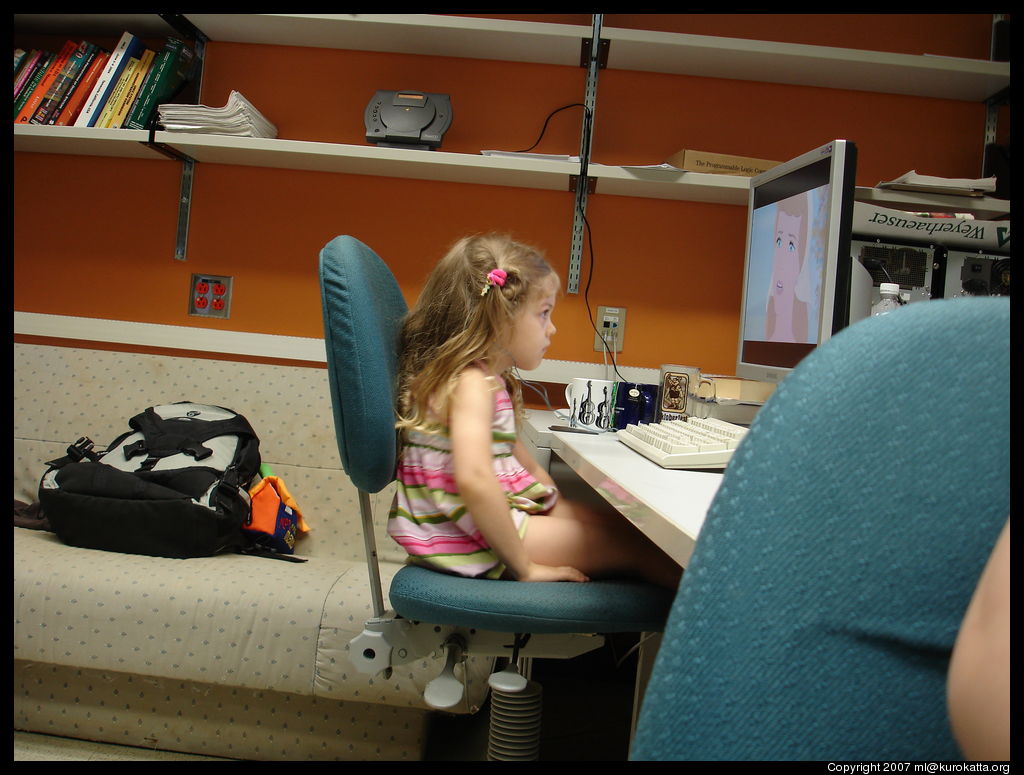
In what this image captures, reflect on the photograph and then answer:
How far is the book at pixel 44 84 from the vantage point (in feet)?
6.93

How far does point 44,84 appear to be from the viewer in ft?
7.02

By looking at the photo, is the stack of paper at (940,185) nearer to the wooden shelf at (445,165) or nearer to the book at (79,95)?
the wooden shelf at (445,165)

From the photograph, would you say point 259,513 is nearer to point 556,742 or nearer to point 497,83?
point 556,742

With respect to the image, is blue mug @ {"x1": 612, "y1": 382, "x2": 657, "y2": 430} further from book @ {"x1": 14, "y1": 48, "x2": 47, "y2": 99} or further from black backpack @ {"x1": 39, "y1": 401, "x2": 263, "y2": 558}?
book @ {"x1": 14, "y1": 48, "x2": 47, "y2": 99}

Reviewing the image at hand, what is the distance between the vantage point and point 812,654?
269 millimetres

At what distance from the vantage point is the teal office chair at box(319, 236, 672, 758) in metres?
0.90

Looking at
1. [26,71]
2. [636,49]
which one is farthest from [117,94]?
[636,49]

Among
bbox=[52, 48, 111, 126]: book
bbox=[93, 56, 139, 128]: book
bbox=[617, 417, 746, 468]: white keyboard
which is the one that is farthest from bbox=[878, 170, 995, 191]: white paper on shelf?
bbox=[52, 48, 111, 126]: book

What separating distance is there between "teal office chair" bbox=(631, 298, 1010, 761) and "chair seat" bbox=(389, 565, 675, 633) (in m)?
0.65

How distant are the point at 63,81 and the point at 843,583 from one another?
252 cm

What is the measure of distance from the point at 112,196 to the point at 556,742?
81.9 inches

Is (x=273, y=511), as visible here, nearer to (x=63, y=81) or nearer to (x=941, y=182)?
(x=63, y=81)
